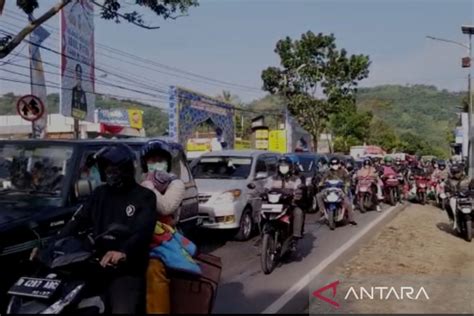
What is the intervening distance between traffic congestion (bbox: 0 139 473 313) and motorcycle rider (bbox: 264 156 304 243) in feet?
0.06

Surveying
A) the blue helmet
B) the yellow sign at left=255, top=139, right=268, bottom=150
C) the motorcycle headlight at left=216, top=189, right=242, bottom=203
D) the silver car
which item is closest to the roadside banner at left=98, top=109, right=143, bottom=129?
the yellow sign at left=255, top=139, right=268, bottom=150

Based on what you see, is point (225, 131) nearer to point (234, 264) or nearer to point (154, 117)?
point (234, 264)

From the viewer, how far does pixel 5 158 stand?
621 cm

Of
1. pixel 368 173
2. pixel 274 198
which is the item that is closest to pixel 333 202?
pixel 368 173

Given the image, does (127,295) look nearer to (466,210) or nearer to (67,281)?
(67,281)

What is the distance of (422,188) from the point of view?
18.7 metres

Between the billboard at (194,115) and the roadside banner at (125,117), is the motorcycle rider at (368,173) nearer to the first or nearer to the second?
the billboard at (194,115)

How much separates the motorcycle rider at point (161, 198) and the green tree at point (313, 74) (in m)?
30.3

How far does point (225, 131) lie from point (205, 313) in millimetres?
26301

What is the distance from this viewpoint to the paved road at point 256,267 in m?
6.19

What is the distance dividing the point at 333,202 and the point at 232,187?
9.40ft

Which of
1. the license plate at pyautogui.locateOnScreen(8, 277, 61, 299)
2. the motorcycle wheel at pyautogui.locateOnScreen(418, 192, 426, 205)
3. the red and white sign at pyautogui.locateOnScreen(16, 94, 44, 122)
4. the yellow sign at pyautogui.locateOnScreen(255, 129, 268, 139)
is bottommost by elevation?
the motorcycle wheel at pyautogui.locateOnScreen(418, 192, 426, 205)

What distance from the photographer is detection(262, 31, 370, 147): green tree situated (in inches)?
1335

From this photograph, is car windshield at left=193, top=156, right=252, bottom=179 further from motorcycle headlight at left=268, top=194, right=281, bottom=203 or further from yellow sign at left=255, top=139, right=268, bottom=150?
yellow sign at left=255, top=139, right=268, bottom=150
